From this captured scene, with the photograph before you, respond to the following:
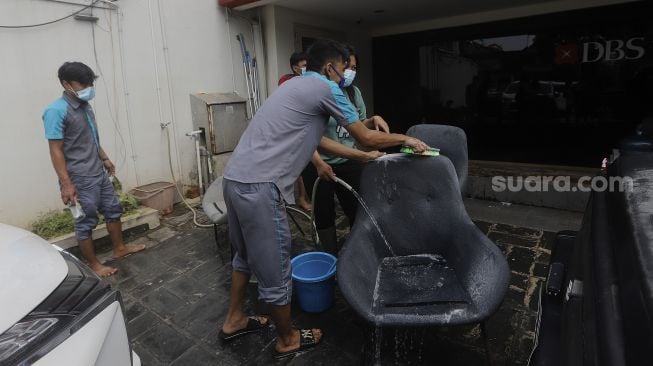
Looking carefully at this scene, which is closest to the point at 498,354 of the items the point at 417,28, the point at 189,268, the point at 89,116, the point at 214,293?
the point at 214,293

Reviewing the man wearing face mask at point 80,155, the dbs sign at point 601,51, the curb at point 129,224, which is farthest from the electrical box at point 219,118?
the dbs sign at point 601,51

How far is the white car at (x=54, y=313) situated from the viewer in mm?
1218

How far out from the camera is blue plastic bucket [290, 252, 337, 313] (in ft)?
8.46

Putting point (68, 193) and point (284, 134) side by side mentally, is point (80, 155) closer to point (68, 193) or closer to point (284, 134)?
point (68, 193)

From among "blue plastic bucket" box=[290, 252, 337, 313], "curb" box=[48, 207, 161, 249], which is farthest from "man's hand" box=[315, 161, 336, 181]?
"curb" box=[48, 207, 161, 249]

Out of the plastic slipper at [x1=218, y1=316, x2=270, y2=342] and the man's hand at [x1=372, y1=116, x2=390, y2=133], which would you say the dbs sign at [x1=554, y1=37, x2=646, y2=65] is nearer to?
the man's hand at [x1=372, y1=116, x2=390, y2=133]

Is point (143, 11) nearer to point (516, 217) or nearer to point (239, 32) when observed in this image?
Answer: point (239, 32)

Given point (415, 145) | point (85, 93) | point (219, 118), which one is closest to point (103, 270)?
point (85, 93)

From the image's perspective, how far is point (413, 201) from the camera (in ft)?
8.47

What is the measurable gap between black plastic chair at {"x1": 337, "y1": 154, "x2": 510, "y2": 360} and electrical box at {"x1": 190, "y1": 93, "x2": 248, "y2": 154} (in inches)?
125

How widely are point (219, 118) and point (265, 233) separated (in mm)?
3473

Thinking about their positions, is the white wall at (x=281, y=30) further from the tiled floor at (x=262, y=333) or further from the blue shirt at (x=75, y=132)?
the tiled floor at (x=262, y=333)

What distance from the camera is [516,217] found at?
4527 millimetres

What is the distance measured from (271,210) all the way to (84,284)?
0.92 meters
